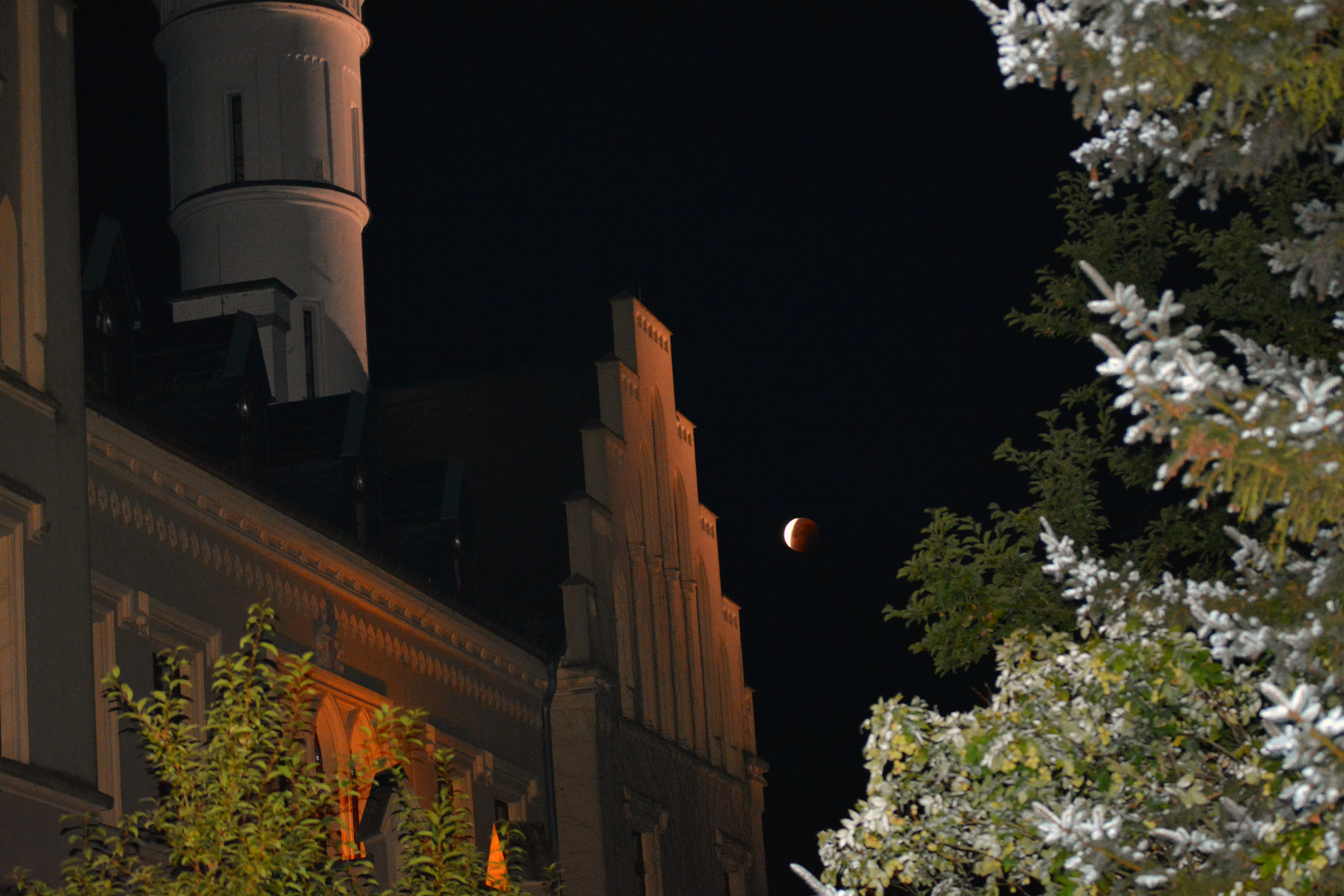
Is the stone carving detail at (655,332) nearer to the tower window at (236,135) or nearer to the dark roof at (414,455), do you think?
the dark roof at (414,455)

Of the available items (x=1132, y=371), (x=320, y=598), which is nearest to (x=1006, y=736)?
(x=1132, y=371)

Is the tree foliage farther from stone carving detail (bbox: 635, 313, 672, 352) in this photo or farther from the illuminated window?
stone carving detail (bbox: 635, 313, 672, 352)

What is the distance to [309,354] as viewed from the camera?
128ft

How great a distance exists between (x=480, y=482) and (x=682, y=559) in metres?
4.56

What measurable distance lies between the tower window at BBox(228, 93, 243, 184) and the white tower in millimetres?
25

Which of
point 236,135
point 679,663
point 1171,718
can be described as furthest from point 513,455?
point 1171,718

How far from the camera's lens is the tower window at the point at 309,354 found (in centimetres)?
3828

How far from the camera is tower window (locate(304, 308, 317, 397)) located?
38281mm

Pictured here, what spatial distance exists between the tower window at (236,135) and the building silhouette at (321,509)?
0.05 m

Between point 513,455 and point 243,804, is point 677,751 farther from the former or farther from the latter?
point 243,804

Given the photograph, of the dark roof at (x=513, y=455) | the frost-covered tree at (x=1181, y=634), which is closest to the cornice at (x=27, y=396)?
the frost-covered tree at (x=1181, y=634)

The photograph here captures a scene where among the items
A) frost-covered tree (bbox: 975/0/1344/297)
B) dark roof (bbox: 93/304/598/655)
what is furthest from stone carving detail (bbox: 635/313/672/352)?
frost-covered tree (bbox: 975/0/1344/297)

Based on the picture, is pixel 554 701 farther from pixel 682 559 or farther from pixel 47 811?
pixel 47 811

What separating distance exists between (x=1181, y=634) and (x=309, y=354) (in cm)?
3254
